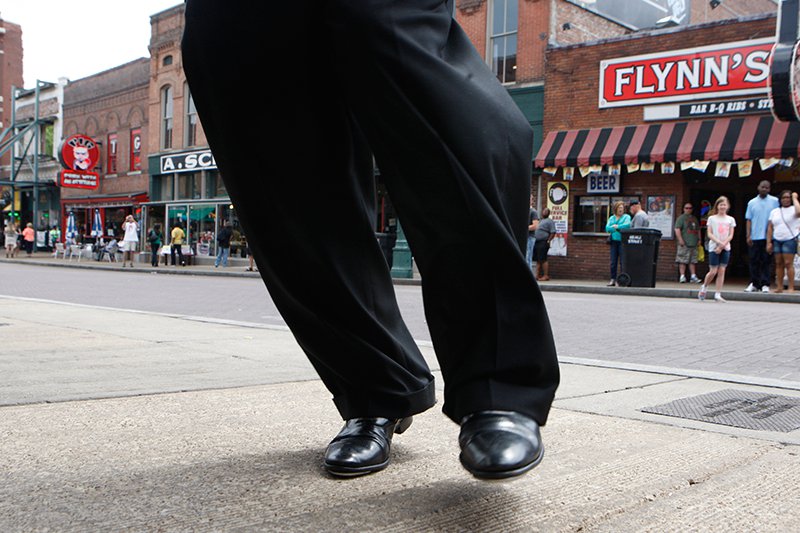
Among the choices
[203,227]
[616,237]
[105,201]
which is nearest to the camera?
[616,237]

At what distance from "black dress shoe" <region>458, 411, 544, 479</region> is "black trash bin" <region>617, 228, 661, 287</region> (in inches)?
532

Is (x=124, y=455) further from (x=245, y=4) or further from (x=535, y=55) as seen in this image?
(x=535, y=55)

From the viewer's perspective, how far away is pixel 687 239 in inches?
657

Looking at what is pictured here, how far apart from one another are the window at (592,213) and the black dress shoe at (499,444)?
17.5 metres

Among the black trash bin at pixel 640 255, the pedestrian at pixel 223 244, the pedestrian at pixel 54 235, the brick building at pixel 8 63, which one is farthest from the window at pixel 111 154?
the black trash bin at pixel 640 255

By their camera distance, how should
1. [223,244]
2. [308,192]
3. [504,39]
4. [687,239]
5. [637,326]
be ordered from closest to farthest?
[308,192] → [637,326] → [687,239] → [504,39] → [223,244]

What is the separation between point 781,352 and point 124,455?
5060mm

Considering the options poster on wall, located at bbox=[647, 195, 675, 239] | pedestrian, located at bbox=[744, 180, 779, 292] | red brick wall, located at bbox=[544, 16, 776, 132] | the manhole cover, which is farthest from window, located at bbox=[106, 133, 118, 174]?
the manhole cover

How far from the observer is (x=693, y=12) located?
2773 cm

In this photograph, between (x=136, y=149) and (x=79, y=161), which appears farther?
(x=136, y=149)

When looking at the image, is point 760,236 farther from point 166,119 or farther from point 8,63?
point 8,63

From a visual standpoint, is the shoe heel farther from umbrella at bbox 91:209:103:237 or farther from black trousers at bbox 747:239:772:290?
umbrella at bbox 91:209:103:237

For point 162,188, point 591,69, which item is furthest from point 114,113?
point 591,69

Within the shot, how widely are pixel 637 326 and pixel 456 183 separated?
6435mm
